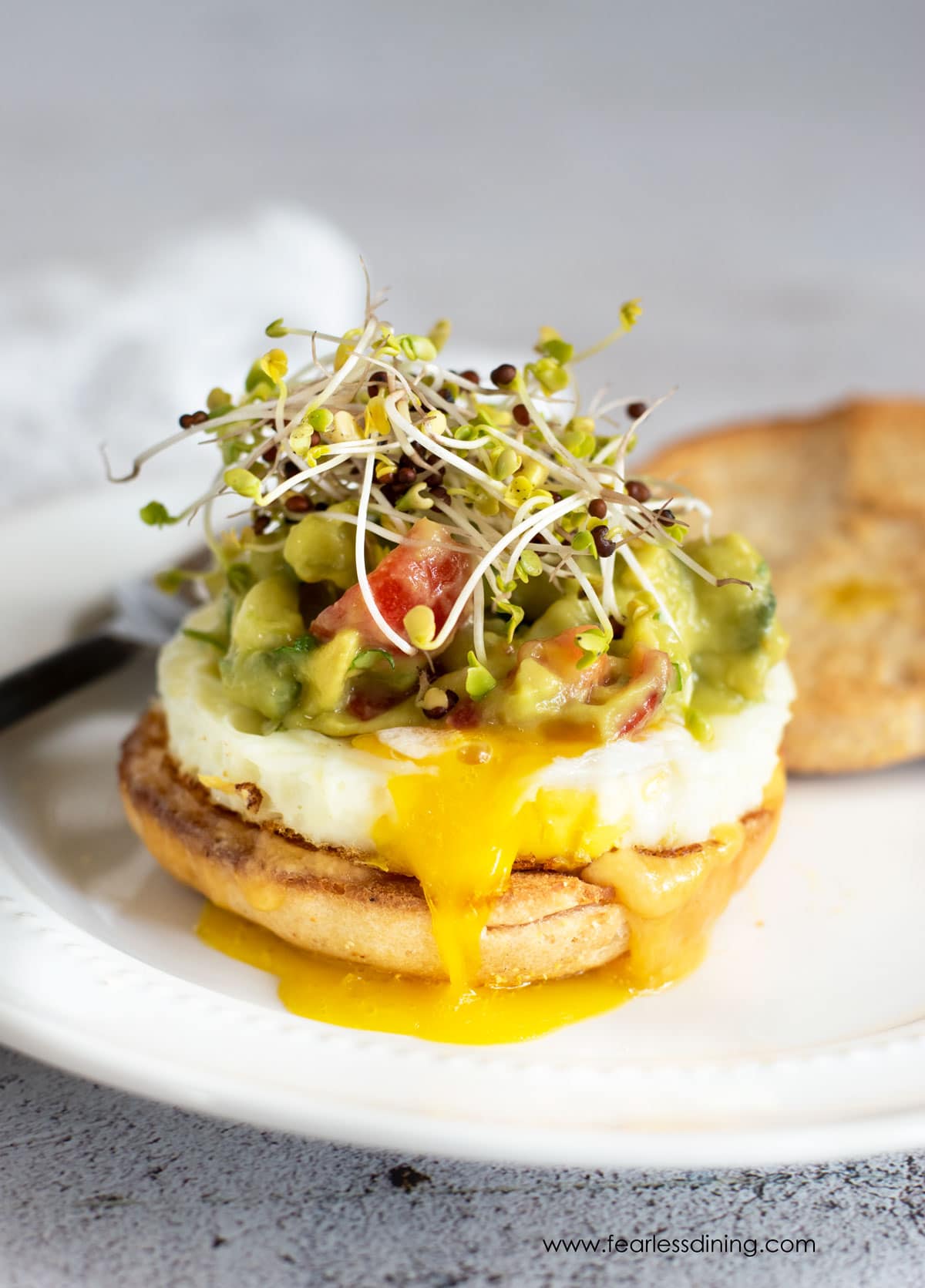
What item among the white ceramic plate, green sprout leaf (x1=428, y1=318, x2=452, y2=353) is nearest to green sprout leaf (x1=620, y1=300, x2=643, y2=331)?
green sprout leaf (x1=428, y1=318, x2=452, y2=353)

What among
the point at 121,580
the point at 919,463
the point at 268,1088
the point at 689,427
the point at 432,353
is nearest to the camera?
the point at 268,1088

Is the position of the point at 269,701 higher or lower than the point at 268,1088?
higher

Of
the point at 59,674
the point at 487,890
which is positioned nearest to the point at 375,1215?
the point at 487,890

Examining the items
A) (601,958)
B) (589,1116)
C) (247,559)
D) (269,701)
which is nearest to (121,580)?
(247,559)

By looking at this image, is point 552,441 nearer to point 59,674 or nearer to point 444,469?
point 444,469

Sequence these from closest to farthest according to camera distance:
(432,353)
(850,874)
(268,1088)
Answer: (268,1088) → (432,353) → (850,874)

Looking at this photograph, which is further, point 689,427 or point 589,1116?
point 689,427

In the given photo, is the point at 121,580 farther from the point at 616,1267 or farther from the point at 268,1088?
the point at 616,1267

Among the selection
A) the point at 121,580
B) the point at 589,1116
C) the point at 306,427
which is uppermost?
the point at 306,427
